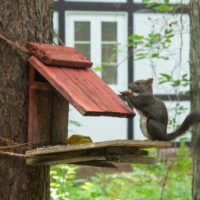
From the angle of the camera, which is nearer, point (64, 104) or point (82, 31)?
point (64, 104)

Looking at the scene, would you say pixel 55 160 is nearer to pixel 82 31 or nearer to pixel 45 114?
pixel 45 114

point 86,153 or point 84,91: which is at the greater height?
point 84,91

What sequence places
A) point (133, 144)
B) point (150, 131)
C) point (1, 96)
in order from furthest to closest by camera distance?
1. point (150, 131)
2. point (1, 96)
3. point (133, 144)

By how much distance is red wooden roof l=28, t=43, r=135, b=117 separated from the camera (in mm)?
2523

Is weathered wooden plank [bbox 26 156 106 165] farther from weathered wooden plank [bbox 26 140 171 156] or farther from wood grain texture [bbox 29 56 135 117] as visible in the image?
wood grain texture [bbox 29 56 135 117]

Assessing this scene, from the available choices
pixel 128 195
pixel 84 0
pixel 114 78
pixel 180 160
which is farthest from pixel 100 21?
pixel 128 195

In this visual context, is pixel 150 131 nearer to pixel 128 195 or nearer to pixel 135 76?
pixel 128 195

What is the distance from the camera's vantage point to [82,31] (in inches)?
440

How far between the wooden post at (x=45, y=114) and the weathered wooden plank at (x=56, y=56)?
0.12m

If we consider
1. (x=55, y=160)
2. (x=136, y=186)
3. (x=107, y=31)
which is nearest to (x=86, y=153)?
(x=55, y=160)

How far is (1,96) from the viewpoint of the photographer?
281 cm

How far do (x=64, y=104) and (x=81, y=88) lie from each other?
1.32ft

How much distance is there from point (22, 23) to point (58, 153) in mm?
784

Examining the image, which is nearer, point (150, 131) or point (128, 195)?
point (150, 131)
